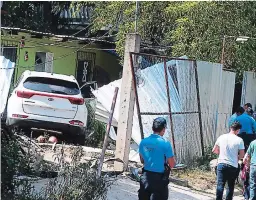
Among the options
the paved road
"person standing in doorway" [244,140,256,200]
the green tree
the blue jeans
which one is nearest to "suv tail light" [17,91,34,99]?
the paved road

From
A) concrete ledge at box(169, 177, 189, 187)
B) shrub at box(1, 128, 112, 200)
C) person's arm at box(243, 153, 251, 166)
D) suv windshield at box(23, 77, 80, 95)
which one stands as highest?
suv windshield at box(23, 77, 80, 95)

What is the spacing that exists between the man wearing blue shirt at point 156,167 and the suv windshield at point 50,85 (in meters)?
5.58

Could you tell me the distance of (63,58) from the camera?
69.2 feet

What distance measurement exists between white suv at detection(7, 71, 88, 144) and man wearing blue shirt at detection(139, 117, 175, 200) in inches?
213

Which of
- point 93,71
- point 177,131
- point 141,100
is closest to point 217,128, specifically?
point 177,131

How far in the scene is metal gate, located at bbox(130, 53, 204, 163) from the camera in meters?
10.2

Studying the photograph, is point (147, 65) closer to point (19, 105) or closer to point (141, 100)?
point (141, 100)

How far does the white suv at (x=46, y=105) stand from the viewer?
11609 mm

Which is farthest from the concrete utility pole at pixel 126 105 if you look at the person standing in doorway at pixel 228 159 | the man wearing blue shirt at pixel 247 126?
the man wearing blue shirt at pixel 247 126

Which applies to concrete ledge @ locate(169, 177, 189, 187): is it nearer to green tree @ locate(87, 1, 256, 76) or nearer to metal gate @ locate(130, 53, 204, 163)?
metal gate @ locate(130, 53, 204, 163)

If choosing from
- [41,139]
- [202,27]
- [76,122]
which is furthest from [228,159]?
[202,27]

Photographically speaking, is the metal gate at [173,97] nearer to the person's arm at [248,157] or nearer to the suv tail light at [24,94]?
the person's arm at [248,157]

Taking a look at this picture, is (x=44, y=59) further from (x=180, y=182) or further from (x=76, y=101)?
(x=180, y=182)

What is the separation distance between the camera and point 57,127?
469 inches
